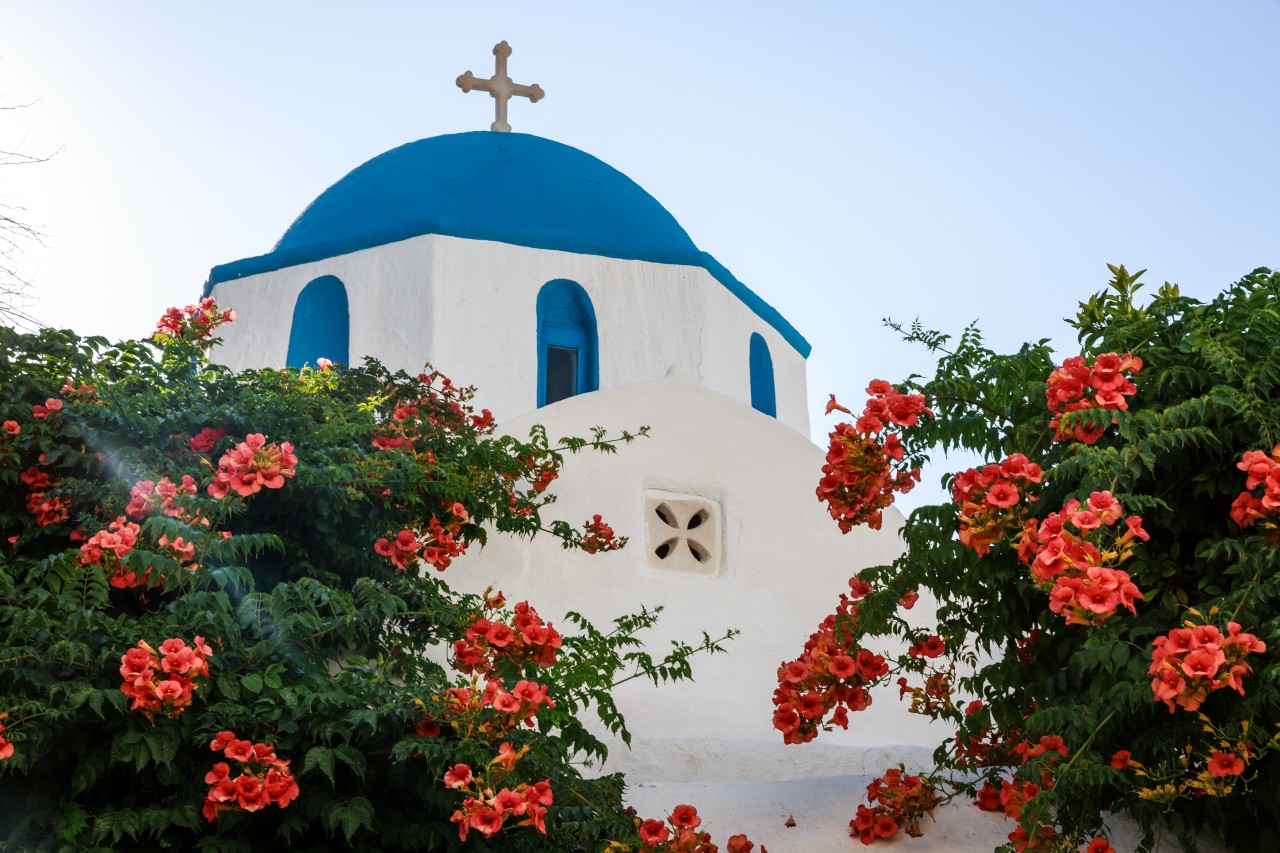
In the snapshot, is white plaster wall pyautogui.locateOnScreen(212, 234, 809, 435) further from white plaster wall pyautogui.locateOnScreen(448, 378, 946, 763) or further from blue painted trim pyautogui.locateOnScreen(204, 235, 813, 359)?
white plaster wall pyautogui.locateOnScreen(448, 378, 946, 763)

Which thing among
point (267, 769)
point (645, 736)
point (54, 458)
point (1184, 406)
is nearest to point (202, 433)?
point (54, 458)

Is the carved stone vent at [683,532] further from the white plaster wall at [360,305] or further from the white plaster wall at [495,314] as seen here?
the white plaster wall at [360,305]

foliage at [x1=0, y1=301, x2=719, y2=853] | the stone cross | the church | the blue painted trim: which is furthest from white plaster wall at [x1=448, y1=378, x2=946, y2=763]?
the stone cross

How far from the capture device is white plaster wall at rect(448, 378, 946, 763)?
696cm

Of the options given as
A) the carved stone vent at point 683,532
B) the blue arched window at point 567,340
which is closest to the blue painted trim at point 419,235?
the blue arched window at point 567,340

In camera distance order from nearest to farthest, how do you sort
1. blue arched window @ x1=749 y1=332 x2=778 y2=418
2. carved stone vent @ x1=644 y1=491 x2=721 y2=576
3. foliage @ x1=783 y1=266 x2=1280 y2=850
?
foliage @ x1=783 y1=266 x2=1280 y2=850
carved stone vent @ x1=644 y1=491 x2=721 y2=576
blue arched window @ x1=749 y1=332 x2=778 y2=418

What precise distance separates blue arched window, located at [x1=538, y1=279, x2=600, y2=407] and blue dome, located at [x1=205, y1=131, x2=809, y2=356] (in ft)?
0.98

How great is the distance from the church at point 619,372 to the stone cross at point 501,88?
17 mm

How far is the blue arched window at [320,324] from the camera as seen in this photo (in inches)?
369

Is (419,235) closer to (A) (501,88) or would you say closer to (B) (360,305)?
(B) (360,305)

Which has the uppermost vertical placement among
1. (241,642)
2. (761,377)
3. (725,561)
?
(761,377)

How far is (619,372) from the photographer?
9.36 m

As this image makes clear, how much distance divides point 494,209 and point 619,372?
1346 millimetres

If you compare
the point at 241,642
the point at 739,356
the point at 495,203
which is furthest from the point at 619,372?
the point at 241,642
